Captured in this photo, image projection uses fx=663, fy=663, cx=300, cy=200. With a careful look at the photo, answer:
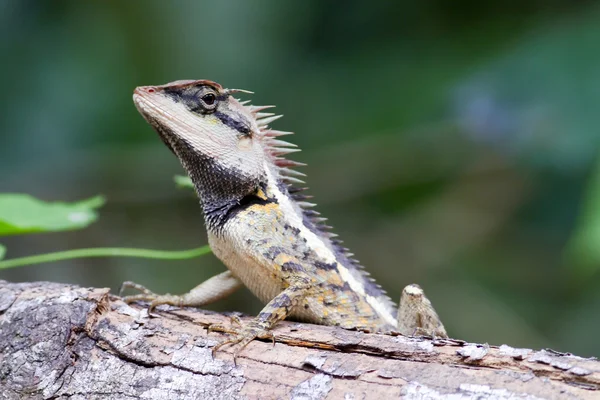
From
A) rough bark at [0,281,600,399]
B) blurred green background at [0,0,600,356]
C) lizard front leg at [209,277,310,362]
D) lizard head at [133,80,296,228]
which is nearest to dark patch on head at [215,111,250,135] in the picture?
lizard head at [133,80,296,228]

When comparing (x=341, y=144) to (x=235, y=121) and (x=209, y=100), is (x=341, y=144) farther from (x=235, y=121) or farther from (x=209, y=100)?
(x=209, y=100)

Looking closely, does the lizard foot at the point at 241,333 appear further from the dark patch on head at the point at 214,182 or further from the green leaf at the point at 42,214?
the green leaf at the point at 42,214

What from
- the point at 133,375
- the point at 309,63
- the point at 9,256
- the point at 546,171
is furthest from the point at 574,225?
the point at 9,256

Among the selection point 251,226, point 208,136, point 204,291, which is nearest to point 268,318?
point 251,226

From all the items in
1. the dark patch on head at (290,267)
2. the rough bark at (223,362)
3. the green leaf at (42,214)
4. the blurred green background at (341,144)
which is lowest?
the rough bark at (223,362)

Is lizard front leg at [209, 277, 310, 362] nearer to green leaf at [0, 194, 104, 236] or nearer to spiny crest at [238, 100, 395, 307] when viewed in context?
spiny crest at [238, 100, 395, 307]

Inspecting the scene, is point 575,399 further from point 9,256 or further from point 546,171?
point 9,256

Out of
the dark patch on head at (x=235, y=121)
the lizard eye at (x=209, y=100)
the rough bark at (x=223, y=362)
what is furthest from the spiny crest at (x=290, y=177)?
the rough bark at (x=223, y=362)
